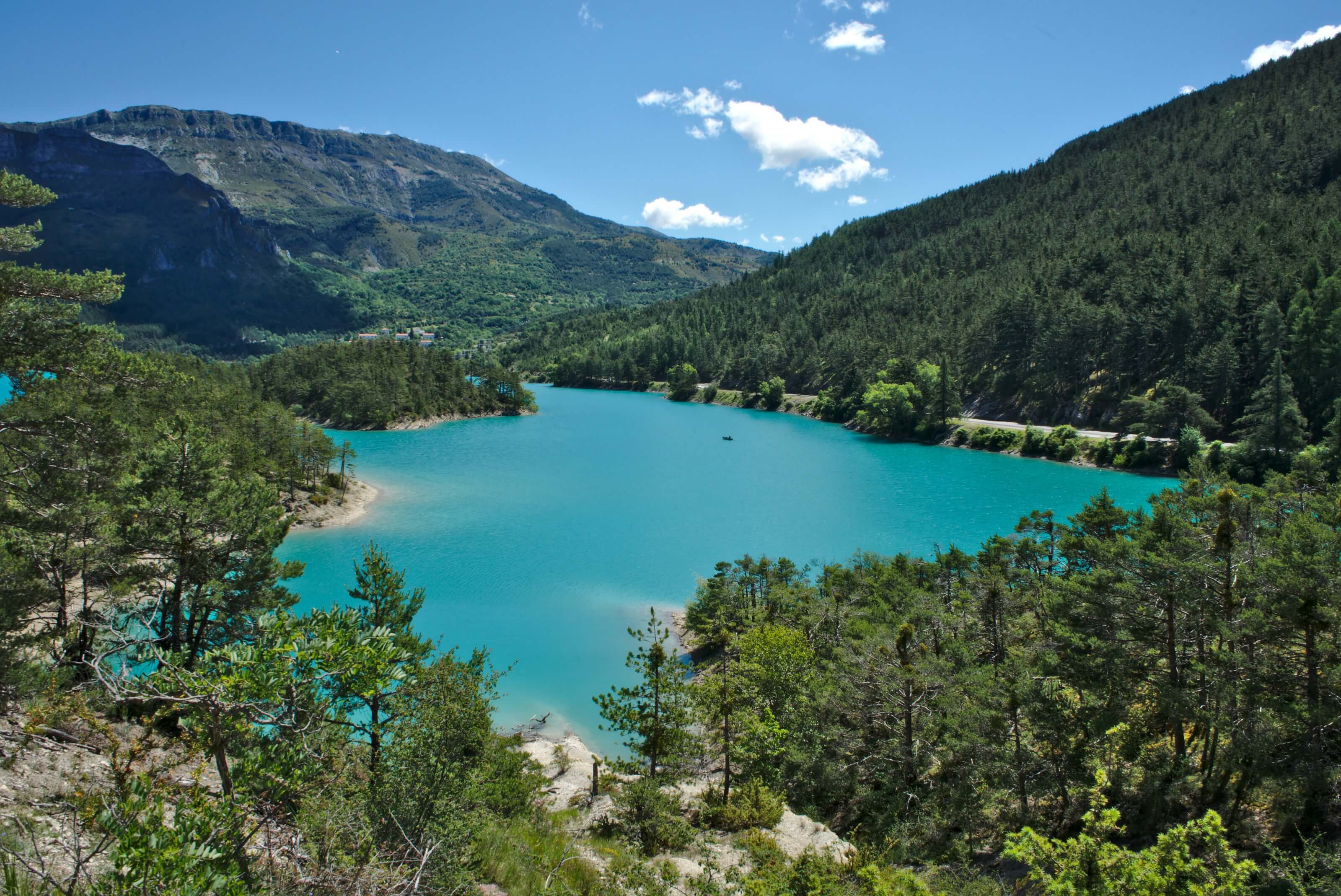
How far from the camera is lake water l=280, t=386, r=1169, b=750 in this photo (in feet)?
108

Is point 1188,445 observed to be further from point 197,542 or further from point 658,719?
point 197,542

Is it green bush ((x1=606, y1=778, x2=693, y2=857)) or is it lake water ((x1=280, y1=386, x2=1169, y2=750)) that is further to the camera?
lake water ((x1=280, y1=386, x2=1169, y2=750))

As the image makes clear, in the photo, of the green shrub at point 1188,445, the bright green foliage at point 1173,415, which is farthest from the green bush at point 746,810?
the bright green foliage at point 1173,415

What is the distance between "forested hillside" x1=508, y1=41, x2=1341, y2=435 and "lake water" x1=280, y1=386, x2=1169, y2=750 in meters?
20.6

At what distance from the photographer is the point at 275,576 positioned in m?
20.6

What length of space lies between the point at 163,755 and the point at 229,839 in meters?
9.54

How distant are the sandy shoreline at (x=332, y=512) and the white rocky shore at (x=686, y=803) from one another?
32.6 metres

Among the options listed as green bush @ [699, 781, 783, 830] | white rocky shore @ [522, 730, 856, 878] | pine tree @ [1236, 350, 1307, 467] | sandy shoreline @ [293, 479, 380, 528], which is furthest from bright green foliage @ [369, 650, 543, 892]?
pine tree @ [1236, 350, 1307, 467]

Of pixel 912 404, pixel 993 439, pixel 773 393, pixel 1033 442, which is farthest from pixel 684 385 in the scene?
pixel 1033 442

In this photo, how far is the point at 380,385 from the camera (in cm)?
9962

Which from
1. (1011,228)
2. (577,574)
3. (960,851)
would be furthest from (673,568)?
(1011,228)

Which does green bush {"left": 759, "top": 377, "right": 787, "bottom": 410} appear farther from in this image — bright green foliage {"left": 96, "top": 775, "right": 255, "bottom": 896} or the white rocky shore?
bright green foliage {"left": 96, "top": 775, "right": 255, "bottom": 896}

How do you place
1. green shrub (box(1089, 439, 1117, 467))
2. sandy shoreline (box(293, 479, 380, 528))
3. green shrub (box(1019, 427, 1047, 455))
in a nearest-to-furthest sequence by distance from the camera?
sandy shoreline (box(293, 479, 380, 528)) < green shrub (box(1089, 439, 1117, 467)) < green shrub (box(1019, 427, 1047, 455))

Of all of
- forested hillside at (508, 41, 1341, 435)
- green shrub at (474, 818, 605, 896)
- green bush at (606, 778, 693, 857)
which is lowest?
green bush at (606, 778, 693, 857)
